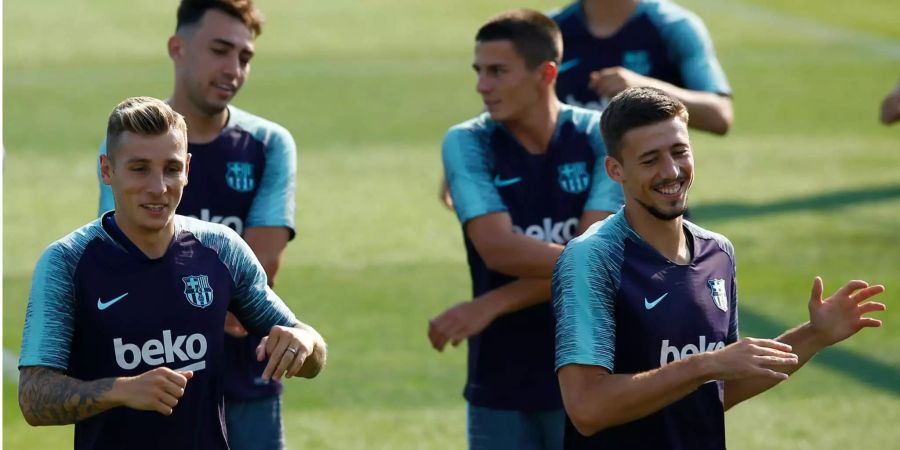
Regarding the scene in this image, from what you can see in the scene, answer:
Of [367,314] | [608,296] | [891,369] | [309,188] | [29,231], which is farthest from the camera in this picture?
[309,188]

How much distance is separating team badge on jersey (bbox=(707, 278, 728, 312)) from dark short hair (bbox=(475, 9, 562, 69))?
5.71ft

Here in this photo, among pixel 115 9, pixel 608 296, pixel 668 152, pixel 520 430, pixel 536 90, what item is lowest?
pixel 520 430

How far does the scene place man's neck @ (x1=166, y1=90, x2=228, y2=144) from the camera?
19.9 ft

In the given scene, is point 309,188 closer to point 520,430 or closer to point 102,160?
point 520,430

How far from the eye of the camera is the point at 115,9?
91.7 feet

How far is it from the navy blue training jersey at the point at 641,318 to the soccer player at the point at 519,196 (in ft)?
4.35

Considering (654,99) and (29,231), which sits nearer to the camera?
(654,99)

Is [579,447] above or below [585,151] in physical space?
below

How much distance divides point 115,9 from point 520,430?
23113mm

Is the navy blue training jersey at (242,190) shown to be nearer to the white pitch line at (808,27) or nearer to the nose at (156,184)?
the nose at (156,184)

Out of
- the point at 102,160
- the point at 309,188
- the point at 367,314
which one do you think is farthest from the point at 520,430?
the point at 309,188

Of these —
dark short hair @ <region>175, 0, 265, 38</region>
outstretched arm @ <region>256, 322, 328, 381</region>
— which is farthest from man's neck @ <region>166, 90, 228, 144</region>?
outstretched arm @ <region>256, 322, 328, 381</region>

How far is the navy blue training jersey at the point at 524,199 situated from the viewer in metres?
6.12

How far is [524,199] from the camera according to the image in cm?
617
